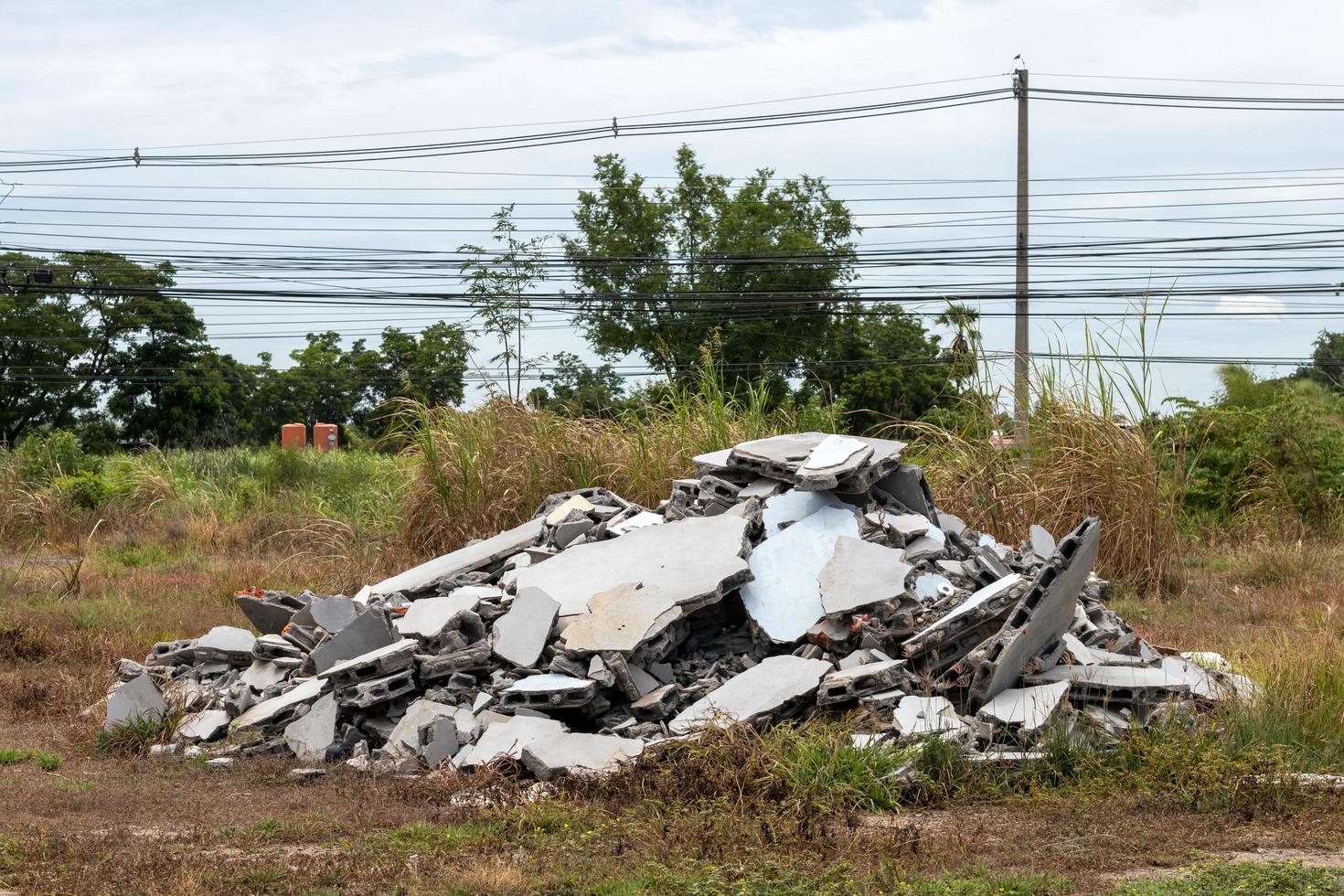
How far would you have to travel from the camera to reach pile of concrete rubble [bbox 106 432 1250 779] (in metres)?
6.25

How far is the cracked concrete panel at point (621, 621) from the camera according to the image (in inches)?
267

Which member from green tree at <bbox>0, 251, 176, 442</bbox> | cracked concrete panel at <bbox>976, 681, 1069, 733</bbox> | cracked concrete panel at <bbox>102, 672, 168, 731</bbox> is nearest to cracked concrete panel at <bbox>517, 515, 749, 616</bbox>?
cracked concrete panel at <bbox>976, 681, 1069, 733</bbox>

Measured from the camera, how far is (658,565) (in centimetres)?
769

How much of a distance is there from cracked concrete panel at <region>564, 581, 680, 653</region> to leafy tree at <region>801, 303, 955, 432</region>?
84.5 ft

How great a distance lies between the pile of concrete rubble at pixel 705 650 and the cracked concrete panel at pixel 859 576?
2 cm

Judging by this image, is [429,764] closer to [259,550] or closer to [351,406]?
[259,550]

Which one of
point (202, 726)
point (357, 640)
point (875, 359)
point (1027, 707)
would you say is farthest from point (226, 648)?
point (875, 359)

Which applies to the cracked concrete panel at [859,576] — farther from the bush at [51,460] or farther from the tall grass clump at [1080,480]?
the bush at [51,460]

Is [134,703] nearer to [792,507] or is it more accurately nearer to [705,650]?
[705,650]

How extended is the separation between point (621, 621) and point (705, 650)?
0.72 meters

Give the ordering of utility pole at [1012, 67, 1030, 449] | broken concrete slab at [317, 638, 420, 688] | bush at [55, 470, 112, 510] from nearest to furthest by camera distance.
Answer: broken concrete slab at [317, 638, 420, 688], bush at [55, 470, 112, 510], utility pole at [1012, 67, 1030, 449]

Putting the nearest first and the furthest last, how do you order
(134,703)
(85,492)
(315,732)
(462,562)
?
1. (315,732)
2. (134,703)
3. (462,562)
4. (85,492)

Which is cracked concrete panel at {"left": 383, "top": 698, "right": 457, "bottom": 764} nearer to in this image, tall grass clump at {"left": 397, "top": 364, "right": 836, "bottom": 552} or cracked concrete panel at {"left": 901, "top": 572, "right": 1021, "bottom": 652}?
cracked concrete panel at {"left": 901, "top": 572, "right": 1021, "bottom": 652}

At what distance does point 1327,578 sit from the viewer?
11.7m
